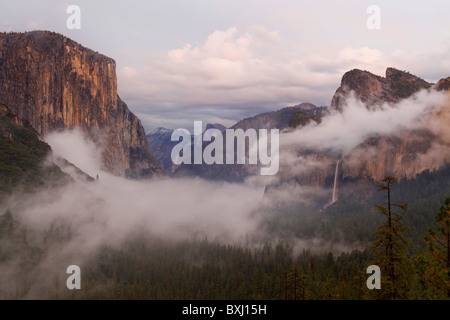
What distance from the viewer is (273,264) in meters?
173

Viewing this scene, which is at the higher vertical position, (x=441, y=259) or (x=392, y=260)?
(x=441, y=259)

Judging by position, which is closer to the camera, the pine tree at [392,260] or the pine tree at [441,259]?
the pine tree at [441,259]

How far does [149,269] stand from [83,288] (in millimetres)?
37020

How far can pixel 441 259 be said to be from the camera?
35.5 metres

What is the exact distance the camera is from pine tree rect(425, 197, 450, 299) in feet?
110

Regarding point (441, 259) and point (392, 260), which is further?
point (392, 260)

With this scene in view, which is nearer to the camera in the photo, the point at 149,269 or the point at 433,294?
the point at 433,294

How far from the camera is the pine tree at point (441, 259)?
33406 millimetres

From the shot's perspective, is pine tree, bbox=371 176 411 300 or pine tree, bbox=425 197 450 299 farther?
pine tree, bbox=371 176 411 300

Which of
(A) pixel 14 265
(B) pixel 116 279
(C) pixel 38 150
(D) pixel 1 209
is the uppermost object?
(C) pixel 38 150

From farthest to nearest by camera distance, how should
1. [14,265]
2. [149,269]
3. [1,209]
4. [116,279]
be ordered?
[149,269], [116,279], [1,209], [14,265]

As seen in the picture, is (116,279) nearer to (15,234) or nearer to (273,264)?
(15,234)
